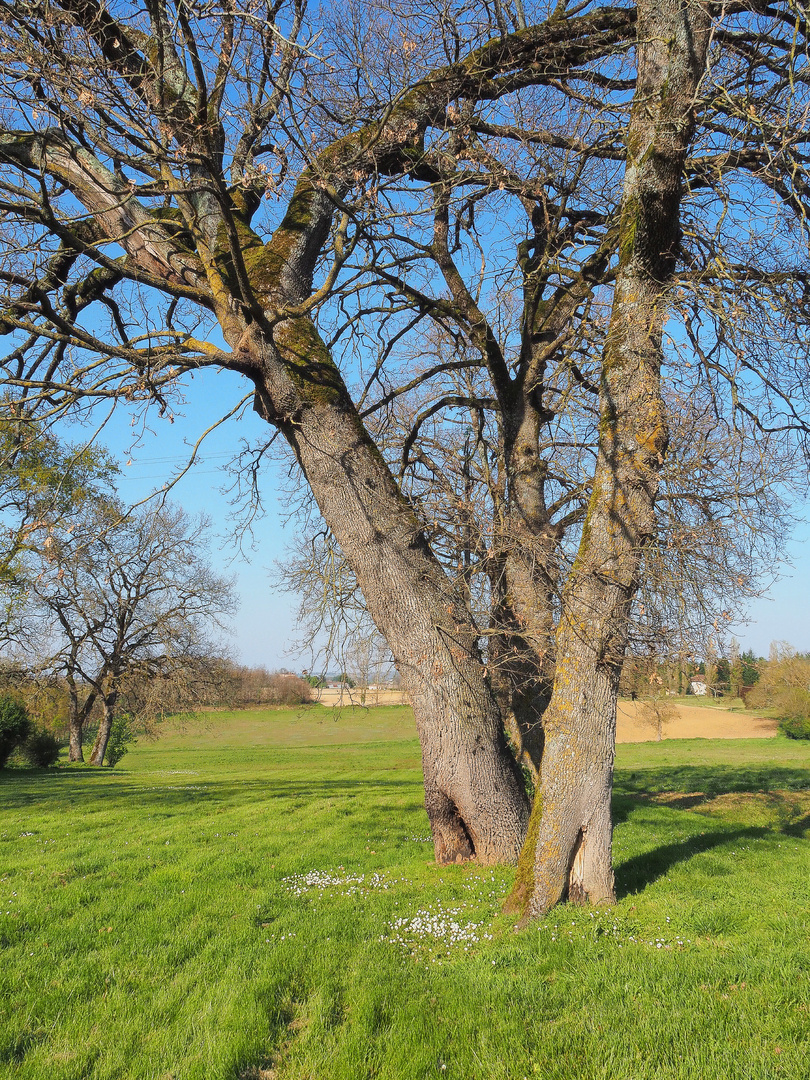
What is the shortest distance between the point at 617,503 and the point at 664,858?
157 inches

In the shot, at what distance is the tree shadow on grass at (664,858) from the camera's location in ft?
18.2

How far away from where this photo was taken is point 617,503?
5.06 m

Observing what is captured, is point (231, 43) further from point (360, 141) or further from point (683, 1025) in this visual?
point (683, 1025)

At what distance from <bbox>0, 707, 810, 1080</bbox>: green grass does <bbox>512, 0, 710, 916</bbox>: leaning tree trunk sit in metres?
0.53

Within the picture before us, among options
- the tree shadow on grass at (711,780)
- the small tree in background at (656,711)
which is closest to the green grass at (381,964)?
the small tree in background at (656,711)

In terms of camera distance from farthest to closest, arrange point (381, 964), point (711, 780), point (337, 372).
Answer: point (711, 780) < point (337, 372) < point (381, 964)

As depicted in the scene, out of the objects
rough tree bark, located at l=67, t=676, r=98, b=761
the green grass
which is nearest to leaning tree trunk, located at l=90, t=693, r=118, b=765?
rough tree bark, located at l=67, t=676, r=98, b=761

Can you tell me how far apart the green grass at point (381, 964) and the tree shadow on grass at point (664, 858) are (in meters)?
0.04

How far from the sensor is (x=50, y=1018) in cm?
353

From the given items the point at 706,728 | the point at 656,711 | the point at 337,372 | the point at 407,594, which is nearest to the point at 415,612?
the point at 407,594

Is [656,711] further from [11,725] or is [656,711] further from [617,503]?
[11,725]

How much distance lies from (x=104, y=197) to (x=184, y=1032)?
696 centimetres

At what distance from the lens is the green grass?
3.05 metres

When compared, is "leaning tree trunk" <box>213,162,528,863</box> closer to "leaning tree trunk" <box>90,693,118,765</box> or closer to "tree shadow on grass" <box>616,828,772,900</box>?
"tree shadow on grass" <box>616,828,772,900</box>
